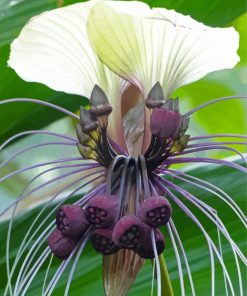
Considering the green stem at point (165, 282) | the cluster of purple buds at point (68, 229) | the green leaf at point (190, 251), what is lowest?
the green leaf at point (190, 251)

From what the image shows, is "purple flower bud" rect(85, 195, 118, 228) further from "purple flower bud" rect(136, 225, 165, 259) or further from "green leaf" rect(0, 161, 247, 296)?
"green leaf" rect(0, 161, 247, 296)

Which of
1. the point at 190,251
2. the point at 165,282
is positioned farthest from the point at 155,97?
the point at 190,251

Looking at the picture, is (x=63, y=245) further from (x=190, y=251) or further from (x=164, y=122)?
(x=190, y=251)

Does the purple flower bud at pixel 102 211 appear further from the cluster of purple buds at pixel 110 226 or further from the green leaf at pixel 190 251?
the green leaf at pixel 190 251

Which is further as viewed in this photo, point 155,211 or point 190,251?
→ point 190,251

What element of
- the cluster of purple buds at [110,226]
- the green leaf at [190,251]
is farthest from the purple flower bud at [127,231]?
the green leaf at [190,251]

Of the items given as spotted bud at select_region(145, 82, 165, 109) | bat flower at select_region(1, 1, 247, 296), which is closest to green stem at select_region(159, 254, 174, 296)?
bat flower at select_region(1, 1, 247, 296)
